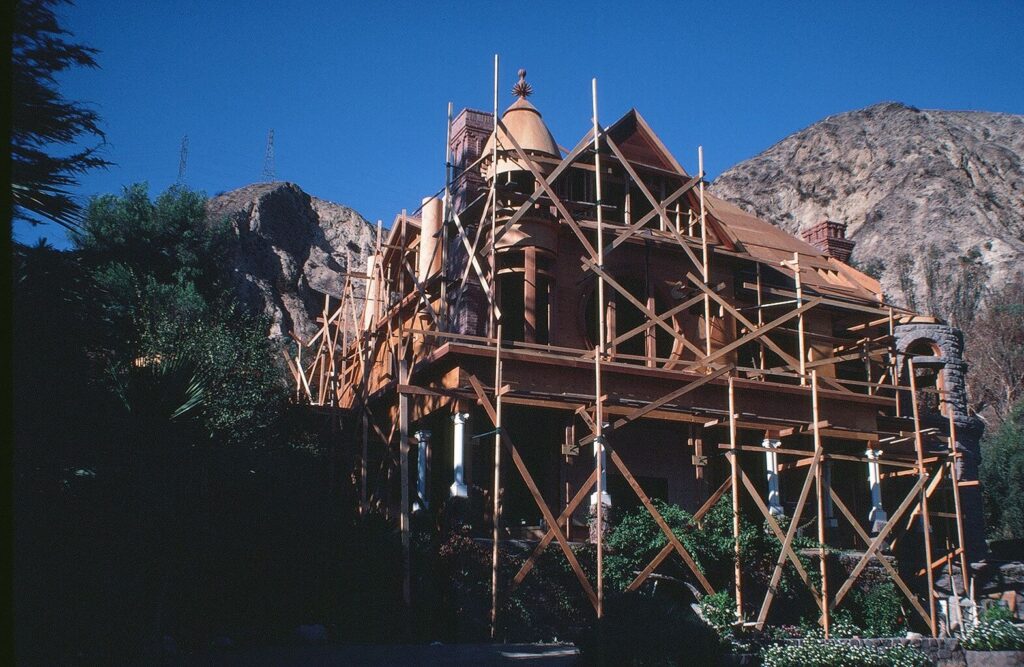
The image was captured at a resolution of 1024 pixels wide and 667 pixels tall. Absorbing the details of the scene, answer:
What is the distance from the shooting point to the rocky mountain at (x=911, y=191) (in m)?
53.8

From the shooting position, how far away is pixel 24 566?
29.1 feet

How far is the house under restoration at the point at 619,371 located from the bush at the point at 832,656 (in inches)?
56.5

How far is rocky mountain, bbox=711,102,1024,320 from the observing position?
177 feet

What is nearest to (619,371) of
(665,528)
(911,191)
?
(665,528)

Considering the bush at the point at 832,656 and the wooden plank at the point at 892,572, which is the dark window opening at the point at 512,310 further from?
the bush at the point at 832,656

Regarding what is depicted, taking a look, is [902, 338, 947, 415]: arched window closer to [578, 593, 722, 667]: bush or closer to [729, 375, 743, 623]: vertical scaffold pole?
[729, 375, 743, 623]: vertical scaffold pole

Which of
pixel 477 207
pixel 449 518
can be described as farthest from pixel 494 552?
pixel 477 207

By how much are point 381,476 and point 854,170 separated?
56.0 meters

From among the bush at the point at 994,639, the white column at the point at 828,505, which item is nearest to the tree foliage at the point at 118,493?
the white column at the point at 828,505

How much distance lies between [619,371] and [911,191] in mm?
51021

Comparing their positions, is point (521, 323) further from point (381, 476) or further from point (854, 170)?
point (854, 170)

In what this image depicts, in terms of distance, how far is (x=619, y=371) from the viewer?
18109 mm

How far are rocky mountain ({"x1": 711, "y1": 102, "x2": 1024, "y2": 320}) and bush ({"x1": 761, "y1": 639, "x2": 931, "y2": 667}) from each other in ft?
135

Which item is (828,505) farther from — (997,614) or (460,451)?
(460,451)
